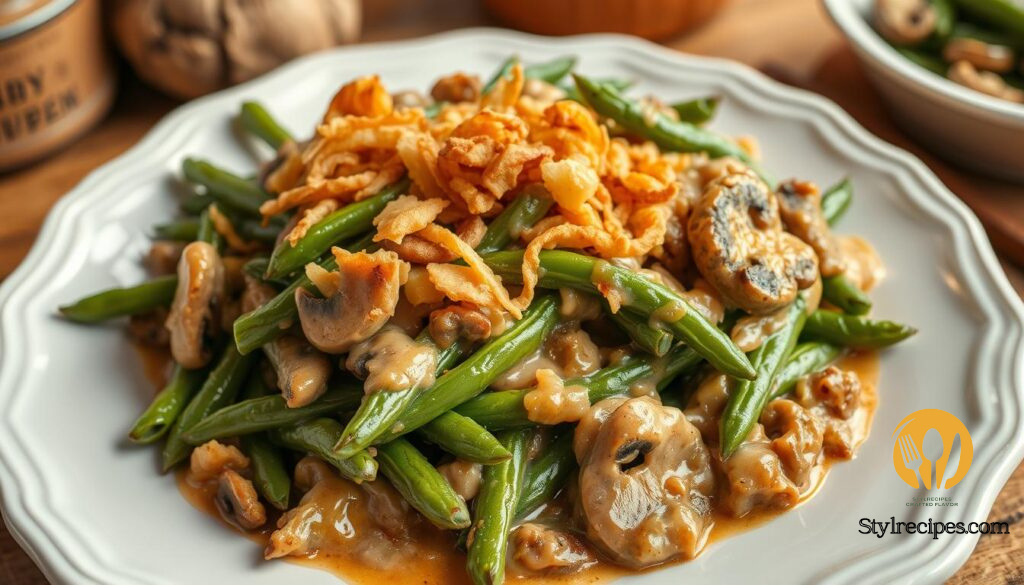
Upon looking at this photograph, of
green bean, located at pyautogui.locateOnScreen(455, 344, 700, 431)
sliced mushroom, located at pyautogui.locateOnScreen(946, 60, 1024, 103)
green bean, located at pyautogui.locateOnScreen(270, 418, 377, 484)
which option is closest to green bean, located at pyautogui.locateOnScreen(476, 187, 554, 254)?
green bean, located at pyautogui.locateOnScreen(455, 344, 700, 431)

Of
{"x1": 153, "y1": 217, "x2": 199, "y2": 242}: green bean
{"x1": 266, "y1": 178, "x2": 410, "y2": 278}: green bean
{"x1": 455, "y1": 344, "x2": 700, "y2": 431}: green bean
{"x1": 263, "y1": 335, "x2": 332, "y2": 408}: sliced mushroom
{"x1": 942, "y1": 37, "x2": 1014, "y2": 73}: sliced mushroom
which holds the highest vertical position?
{"x1": 266, "y1": 178, "x2": 410, "y2": 278}: green bean

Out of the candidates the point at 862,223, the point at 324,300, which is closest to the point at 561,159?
the point at 324,300

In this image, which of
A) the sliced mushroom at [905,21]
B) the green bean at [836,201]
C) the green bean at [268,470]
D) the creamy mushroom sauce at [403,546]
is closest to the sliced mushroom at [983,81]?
the sliced mushroom at [905,21]

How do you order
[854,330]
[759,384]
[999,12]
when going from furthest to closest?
1. [999,12]
2. [854,330]
3. [759,384]

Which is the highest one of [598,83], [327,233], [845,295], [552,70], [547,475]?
[598,83]

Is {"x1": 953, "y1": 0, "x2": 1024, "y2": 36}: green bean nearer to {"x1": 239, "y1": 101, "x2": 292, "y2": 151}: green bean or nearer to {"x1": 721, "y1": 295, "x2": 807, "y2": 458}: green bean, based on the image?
{"x1": 721, "y1": 295, "x2": 807, "y2": 458}: green bean

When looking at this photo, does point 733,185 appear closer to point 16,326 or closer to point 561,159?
point 561,159

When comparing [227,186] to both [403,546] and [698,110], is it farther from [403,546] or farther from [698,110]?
[698,110]

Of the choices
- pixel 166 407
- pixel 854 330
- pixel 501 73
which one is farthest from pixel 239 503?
pixel 501 73
